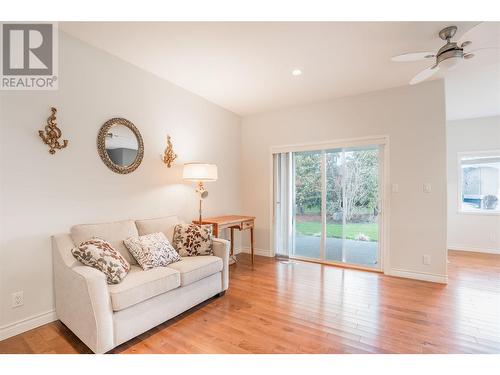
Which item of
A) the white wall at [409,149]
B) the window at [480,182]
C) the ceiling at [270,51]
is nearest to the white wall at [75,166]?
the ceiling at [270,51]

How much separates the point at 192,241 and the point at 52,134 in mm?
1642

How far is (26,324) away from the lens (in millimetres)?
2037

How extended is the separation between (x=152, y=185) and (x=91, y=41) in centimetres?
159

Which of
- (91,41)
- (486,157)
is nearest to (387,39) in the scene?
(91,41)

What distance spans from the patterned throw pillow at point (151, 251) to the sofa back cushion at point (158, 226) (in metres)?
0.21

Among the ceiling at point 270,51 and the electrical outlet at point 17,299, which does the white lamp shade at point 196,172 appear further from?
the electrical outlet at point 17,299

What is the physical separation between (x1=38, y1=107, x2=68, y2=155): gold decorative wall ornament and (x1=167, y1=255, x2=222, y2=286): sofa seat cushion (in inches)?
58.8

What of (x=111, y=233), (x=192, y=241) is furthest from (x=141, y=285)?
(x=192, y=241)

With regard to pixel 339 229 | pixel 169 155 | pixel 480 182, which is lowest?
pixel 339 229

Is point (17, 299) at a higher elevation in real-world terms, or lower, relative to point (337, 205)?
lower

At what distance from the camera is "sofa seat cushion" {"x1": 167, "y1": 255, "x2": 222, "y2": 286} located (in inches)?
89.8

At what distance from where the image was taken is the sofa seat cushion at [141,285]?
1.77m

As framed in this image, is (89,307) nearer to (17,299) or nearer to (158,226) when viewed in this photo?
(17,299)
